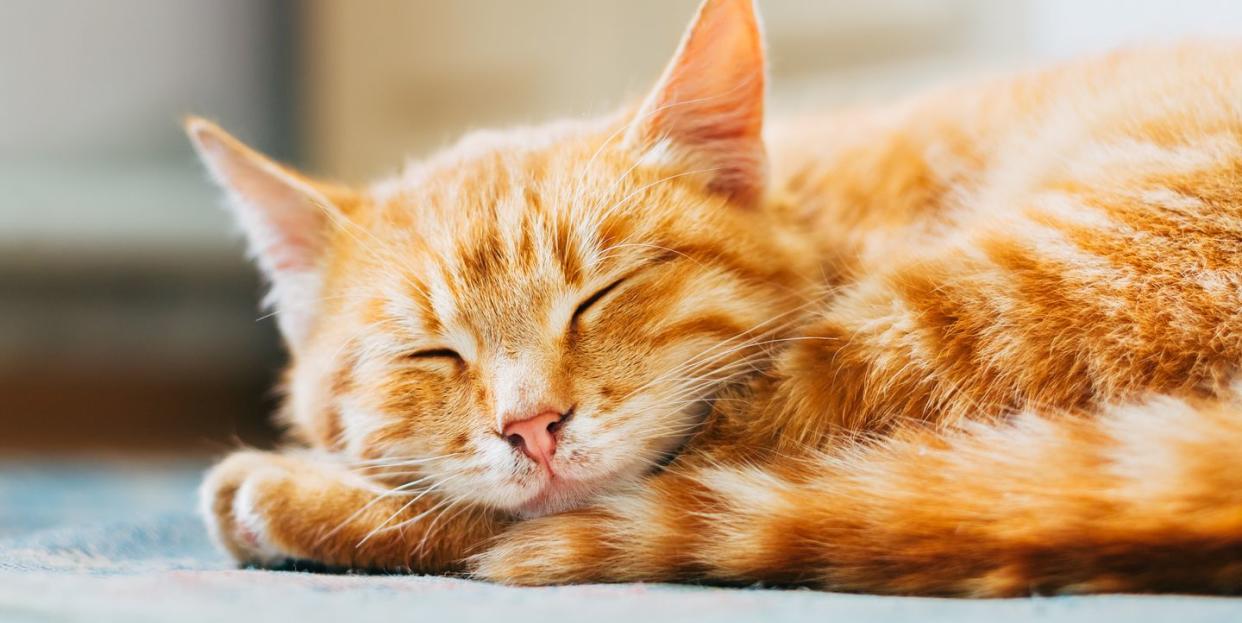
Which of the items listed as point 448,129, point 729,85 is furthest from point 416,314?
point 448,129

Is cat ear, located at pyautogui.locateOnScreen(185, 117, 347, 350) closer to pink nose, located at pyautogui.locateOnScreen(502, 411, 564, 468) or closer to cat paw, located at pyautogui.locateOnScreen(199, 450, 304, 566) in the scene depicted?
cat paw, located at pyautogui.locateOnScreen(199, 450, 304, 566)

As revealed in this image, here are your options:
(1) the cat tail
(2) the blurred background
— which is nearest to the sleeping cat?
(1) the cat tail

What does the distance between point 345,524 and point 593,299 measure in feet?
1.21

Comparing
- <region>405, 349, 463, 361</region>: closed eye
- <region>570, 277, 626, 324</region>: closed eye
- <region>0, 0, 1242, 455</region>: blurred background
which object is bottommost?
<region>405, 349, 463, 361</region>: closed eye

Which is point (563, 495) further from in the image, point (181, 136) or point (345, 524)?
point (181, 136)

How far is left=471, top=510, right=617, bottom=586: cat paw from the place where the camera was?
102 cm

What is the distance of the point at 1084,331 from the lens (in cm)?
102

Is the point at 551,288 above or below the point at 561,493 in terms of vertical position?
above

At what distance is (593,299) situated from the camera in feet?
4.00

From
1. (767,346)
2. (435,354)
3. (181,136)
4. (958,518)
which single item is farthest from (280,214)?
(181,136)

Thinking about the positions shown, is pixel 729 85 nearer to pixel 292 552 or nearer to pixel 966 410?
pixel 966 410

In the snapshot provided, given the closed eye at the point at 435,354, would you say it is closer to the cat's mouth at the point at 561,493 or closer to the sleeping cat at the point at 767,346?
the sleeping cat at the point at 767,346

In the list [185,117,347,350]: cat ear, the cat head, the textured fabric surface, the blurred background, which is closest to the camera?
the textured fabric surface

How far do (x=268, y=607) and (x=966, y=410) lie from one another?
64cm
